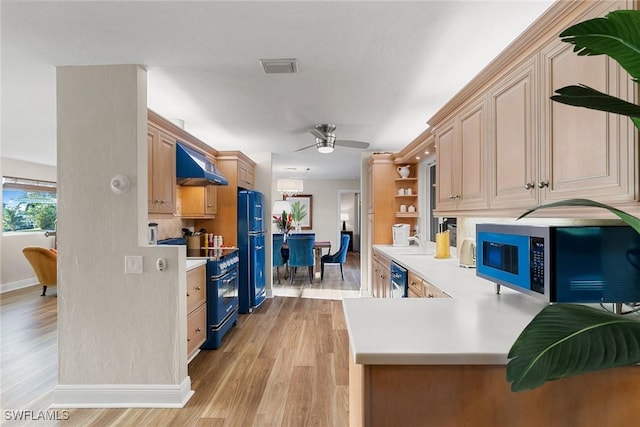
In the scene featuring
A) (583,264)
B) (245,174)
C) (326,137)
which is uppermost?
(326,137)

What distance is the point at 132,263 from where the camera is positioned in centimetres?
238

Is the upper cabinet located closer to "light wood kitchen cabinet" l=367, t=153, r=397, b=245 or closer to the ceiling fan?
the ceiling fan

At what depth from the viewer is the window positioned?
20.1 ft

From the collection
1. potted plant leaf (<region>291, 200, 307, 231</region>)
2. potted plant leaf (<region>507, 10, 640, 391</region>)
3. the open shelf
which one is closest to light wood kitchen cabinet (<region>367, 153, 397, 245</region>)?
the open shelf

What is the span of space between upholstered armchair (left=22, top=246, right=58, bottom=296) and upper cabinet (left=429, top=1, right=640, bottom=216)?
6.18m

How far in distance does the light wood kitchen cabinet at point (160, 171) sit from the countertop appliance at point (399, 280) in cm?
216

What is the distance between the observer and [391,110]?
339 cm

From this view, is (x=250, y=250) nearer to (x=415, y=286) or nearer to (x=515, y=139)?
(x=415, y=286)

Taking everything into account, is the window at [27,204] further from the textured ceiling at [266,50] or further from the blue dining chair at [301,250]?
the blue dining chair at [301,250]

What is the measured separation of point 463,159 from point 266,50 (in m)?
1.55

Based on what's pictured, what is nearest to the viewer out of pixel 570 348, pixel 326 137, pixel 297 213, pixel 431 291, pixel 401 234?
pixel 570 348

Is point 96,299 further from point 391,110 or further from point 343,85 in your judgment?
point 391,110

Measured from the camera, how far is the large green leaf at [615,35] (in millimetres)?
684

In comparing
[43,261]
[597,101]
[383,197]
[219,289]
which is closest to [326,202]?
[383,197]
